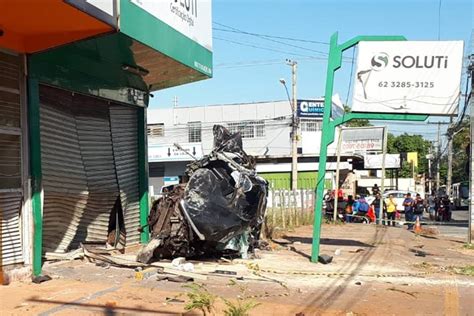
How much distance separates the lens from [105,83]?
9953 mm

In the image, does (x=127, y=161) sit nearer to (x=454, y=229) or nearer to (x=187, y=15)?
(x=187, y=15)

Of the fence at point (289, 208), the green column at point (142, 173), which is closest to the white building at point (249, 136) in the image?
the fence at point (289, 208)

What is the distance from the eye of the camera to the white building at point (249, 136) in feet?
124

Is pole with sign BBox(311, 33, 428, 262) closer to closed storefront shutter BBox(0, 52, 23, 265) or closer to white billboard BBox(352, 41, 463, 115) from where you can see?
white billboard BBox(352, 41, 463, 115)

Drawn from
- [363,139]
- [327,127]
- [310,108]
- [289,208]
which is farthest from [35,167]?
[310,108]

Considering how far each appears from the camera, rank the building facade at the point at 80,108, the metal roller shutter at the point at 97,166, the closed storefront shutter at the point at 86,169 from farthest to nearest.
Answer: the metal roller shutter at the point at 97,166 < the closed storefront shutter at the point at 86,169 < the building facade at the point at 80,108

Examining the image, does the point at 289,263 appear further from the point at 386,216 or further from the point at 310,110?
the point at 310,110

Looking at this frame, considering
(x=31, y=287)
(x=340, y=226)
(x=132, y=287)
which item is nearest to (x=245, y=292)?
(x=132, y=287)

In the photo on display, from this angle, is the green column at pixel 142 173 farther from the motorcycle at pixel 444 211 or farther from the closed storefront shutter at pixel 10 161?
the motorcycle at pixel 444 211

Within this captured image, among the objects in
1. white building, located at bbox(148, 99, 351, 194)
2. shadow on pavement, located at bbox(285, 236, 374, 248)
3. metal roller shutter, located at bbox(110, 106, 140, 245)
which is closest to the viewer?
metal roller shutter, located at bbox(110, 106, 140, 245)

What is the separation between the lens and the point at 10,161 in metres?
7.83

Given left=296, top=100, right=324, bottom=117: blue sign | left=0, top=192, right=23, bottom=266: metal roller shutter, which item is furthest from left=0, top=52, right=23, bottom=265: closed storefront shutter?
left=296, top=100, right=324, bottom=117: blue sign

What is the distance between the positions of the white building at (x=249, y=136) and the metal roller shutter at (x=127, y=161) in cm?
2520

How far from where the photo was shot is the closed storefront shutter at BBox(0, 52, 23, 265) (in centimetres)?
762
